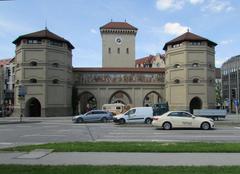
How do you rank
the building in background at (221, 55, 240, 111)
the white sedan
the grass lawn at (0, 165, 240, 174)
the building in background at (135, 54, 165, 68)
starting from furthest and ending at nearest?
the building in background at (135, 54, 165, 68) < the building in background at (221, 55, 240, 111) < the white sedan < the grass lawn at (0, 165, 240, 174)

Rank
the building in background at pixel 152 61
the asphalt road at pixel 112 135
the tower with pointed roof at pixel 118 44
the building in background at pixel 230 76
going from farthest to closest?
the building in background at pixel 152 61
the tower with pointed roof at pixel 118 44
the building in background at pixel 230 76
the asphalt road at pixel 112 135

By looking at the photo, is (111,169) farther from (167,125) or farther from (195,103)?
(195,103)

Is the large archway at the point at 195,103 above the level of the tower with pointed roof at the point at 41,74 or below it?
below

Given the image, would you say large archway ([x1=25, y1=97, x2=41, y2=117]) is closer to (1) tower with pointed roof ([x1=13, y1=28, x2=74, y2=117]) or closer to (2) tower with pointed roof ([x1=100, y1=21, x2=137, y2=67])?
(1) tower with pointed roof ([x1=13, y1=28, x2=74, y2=117])

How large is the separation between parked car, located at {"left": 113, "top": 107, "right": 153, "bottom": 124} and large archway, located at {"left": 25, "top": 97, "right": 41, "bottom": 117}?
123 ft

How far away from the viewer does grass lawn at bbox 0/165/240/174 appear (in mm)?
9805

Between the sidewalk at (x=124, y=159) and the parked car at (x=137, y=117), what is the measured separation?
27.3m

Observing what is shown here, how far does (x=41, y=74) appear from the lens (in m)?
74.8

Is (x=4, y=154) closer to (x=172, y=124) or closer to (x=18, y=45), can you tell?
(x=172, y=124)

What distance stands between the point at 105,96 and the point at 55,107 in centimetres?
1351

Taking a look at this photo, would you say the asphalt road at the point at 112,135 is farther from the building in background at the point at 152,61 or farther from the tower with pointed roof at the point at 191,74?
the building in background at the point at 152,61

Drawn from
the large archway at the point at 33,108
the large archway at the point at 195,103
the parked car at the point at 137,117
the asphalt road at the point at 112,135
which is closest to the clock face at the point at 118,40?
the large archway at the point at 195,103

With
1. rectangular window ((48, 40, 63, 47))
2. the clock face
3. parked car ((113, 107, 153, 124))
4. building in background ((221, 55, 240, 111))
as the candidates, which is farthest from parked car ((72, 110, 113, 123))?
building in background ((221, 55, 240, 111))

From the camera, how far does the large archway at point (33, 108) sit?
246ft
